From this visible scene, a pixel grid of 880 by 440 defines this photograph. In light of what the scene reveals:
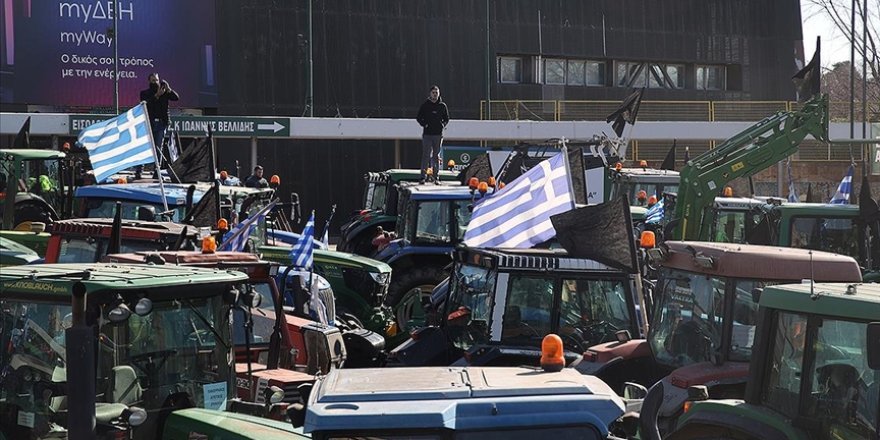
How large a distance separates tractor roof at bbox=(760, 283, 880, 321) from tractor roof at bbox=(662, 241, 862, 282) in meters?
1.31

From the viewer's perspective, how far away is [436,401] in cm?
556

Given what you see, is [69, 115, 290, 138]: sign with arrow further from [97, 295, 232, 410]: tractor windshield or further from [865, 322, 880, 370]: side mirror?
[865, 322, 880, 370]: side mirror

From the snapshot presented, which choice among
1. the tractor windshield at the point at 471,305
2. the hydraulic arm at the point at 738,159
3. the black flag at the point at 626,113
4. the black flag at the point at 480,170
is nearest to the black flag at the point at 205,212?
the tractor windshield at the point at 471,305

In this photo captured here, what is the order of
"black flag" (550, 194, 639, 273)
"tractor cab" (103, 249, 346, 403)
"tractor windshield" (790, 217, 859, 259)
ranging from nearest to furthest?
"tractor cab" (103, 249, 346, 403) → "black flag" (550, 194, 639, 273) → "tractor windshield" (790, 217, 859, 259)

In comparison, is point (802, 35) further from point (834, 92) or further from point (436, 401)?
point (436, 401)

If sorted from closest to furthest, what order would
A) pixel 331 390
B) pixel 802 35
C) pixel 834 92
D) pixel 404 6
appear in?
1. pixel 331 390
2. pixel 404 6
3. pixel 802 35
4. pixel 834 92

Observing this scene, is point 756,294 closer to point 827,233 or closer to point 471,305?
point 471,305

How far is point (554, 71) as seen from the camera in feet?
141

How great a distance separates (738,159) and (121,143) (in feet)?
27.4

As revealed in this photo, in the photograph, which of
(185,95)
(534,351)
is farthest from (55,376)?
(185,95)

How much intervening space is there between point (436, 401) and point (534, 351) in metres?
5.15

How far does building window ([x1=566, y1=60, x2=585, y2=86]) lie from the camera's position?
43406mm

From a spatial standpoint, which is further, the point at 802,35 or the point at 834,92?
the point at 834,92

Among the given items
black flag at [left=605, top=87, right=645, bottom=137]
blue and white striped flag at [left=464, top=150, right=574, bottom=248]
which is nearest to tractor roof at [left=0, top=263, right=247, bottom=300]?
blue and white striped flag at [left=464, top=150, right=574, bottom=248]
